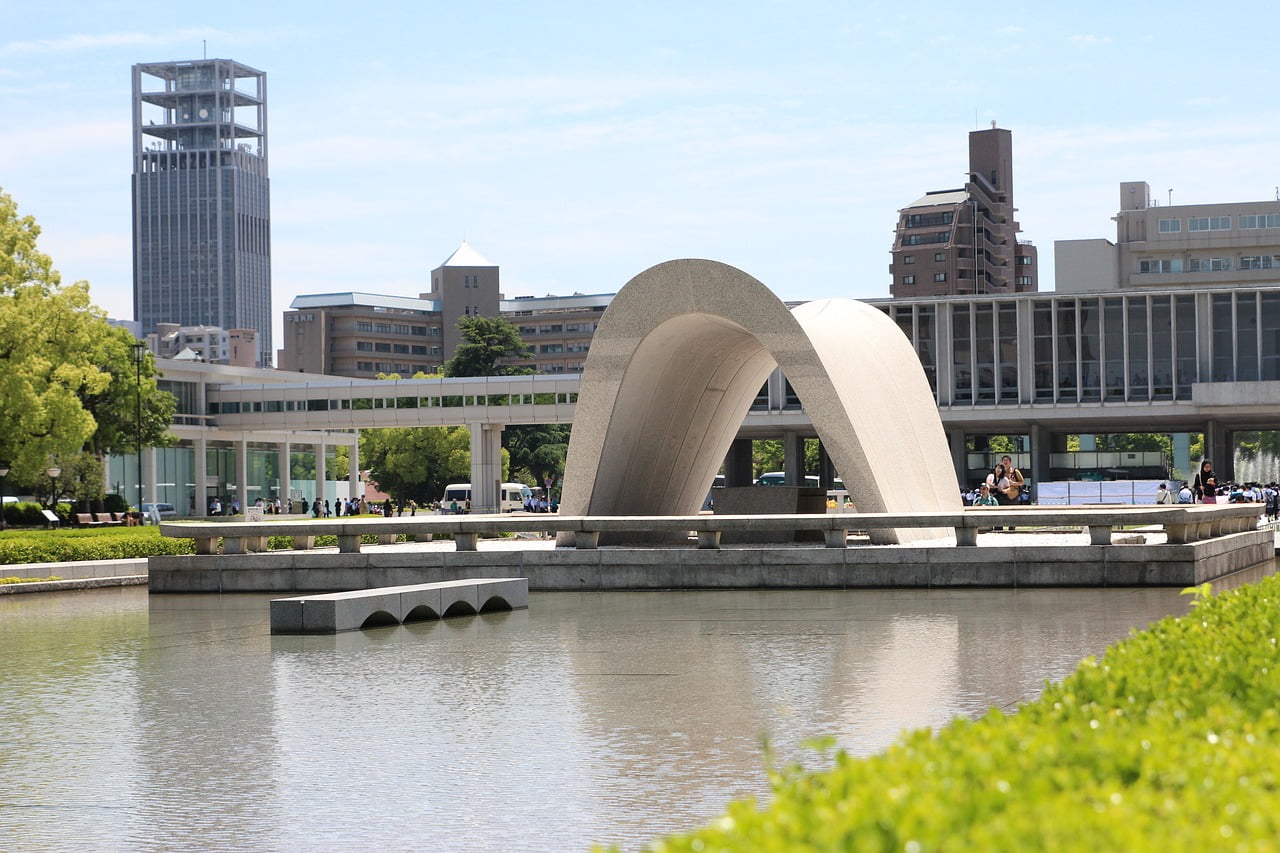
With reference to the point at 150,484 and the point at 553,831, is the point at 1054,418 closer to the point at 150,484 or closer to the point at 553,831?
the point at 150,484

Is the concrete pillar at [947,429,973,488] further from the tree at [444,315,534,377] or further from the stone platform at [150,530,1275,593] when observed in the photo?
the stone platform at [150,530,1275,593]

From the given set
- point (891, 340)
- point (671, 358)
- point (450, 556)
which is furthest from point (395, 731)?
point (891, 340)

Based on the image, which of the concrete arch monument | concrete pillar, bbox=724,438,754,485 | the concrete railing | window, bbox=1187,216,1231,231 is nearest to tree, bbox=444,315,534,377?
concrete pillar, bbox=724,438,754,485

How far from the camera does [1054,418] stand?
68.8 m

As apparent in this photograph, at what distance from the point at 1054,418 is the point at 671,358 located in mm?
45175

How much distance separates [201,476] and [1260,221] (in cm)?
7779

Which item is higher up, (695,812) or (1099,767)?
(1099,767)

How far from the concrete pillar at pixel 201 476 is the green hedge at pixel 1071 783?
74052 mm

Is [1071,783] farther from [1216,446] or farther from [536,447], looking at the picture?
[536,447]

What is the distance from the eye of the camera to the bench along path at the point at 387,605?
1683 centimetres

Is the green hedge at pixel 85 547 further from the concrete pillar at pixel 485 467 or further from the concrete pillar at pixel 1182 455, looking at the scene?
the concrete pillar at pixel 1182 455

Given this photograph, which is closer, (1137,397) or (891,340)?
(891,340)

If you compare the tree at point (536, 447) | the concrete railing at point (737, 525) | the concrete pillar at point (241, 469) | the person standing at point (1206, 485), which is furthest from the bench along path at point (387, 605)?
the tree at point (536, 447)

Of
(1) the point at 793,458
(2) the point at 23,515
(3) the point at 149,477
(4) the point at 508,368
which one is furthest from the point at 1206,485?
(4) the point at 508,368
